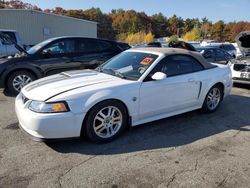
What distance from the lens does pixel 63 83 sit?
4043 millimetres

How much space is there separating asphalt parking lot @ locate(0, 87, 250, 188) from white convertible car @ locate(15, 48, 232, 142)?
27cm

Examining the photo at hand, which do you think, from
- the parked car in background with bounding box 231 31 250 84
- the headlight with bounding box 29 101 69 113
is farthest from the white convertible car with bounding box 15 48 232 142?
the parked car in background with bounding box 231 31 250 84

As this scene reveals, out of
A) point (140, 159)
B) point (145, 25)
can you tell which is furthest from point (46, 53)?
point (145, 25)

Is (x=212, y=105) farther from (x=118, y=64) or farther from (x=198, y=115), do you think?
(x=118, y=64)

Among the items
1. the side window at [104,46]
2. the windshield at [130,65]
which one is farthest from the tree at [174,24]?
the windshield at [130,65]

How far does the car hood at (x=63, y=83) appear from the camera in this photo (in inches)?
147

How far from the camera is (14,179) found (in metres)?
2.99

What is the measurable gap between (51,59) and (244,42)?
19.7 ft

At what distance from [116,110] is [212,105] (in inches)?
98.6

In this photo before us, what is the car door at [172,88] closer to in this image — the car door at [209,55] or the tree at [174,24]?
the car door at [209,55]

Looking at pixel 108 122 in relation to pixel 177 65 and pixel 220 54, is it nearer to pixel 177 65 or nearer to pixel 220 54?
pixel 177 65

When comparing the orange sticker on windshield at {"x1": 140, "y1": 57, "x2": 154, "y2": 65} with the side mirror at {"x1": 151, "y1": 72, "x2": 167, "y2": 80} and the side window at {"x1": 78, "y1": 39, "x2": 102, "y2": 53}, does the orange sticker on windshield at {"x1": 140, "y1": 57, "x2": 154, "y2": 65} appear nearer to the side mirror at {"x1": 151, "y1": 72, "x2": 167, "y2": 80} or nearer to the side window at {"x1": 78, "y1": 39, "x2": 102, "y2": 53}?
the side mirror at {"x1": 151, "y1": 72, "x2": 167, "y2": 80}

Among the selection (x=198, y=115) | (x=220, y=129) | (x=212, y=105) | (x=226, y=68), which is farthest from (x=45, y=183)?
(x=226, y=68)

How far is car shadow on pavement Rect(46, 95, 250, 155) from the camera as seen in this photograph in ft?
12.5
